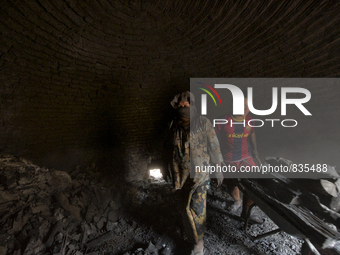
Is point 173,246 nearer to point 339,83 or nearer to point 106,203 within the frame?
point 106,203

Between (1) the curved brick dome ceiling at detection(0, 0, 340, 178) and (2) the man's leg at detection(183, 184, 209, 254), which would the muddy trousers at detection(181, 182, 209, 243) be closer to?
(2) the man's leg at detection(183, 184, 209, 254)

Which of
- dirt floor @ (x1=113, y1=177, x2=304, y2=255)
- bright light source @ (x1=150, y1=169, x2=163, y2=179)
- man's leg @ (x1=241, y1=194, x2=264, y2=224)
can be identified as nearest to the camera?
dirt floor @ (x1=113, y1=177, x2=304, y2=255)

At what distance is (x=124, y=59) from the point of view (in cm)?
391

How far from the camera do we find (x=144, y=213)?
10.0 ft

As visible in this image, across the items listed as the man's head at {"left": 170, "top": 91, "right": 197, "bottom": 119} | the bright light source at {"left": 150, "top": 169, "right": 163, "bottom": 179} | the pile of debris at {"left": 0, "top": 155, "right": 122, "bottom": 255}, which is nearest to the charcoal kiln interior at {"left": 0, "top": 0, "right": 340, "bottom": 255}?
the pile of debris at {"left": 0, "top": 155, "right": 122, "bottom": 255}

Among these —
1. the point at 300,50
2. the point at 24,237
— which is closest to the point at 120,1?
the point at 300,50

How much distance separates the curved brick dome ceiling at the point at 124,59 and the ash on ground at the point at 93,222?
2.09 feet

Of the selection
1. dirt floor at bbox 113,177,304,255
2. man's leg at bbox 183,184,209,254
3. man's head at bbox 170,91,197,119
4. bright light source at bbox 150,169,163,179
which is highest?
man's head at bbox 170,91,197,119

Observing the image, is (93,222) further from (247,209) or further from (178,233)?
(247,209)

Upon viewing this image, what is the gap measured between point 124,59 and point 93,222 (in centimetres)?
362

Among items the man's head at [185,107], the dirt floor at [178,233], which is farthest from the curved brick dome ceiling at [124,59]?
the man's head at [185,107]

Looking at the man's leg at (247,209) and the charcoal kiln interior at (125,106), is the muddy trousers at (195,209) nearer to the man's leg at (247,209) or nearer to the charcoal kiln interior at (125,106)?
the charcoal kiln interior at (125,106)

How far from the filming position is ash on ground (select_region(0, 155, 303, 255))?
2133 millimetres

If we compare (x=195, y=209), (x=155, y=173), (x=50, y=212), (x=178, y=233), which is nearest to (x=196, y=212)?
(x=195, y=209)
